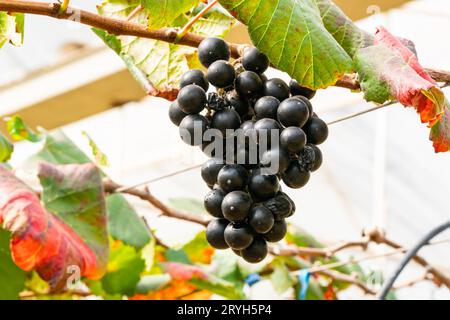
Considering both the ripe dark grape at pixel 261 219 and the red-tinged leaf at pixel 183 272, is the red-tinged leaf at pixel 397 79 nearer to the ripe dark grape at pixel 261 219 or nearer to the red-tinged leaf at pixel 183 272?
the ripe dark grape at pixel 261 219

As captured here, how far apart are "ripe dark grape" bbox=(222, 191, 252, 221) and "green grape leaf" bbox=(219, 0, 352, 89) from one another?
0.44 ft

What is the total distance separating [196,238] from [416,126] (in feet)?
8.15

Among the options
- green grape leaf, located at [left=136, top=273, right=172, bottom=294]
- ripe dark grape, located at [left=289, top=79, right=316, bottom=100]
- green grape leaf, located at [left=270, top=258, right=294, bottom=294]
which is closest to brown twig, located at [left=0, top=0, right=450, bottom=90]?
ripe dark grape, located at [left=289, top=79, right=316, bottom=100]

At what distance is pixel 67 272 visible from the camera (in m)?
1.26

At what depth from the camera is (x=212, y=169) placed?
0.80 metres

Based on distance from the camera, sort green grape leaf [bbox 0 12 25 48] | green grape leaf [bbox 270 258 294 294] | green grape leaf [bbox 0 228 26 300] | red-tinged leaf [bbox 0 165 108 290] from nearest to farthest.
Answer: green grape leaf [bbox 0 12 25 48] < red-tinged leaf [bbox 0 165 108 290] < green grape leaf [bbox 0 228 26 300] < green grape leaf [bbox 270 258 294 294]

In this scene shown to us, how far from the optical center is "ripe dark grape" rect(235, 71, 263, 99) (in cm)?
81

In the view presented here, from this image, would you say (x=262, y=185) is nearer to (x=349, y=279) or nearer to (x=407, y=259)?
(x=407, y=259)

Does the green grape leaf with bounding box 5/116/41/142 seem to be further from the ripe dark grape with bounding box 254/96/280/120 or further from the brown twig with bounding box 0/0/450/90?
the ripe dark grape with bounding box 254/96/280/120

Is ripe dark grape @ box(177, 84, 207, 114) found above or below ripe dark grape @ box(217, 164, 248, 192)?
above

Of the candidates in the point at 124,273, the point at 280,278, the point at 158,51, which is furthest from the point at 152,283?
the point at 158,51

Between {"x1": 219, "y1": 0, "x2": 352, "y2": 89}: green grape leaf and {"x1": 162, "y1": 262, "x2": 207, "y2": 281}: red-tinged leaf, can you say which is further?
{"x1": 162, "y1": 262, "x2": 207, "y2": 281}: red-tinged leaf

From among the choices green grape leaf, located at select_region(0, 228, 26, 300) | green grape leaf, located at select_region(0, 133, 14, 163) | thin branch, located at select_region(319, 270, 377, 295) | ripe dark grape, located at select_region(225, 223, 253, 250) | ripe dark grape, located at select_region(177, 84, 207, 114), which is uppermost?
ripe dark grape, located at select_region(177, 84, 207, 114)

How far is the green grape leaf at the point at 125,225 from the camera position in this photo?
1.70 meters
